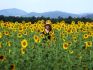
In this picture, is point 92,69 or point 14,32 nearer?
point 92,69

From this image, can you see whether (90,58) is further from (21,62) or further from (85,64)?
(21,62)

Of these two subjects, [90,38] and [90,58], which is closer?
[90,58]

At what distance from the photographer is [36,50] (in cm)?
838

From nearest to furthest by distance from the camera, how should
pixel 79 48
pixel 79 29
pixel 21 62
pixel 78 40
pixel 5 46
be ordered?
pixel 21 62 < pixel 5 46 < pixel 79 48 < pixel 78 40 < pixel 79 29

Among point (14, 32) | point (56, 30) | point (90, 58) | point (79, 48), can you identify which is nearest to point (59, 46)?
point (79, 48)

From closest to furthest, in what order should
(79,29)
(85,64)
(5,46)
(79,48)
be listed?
(85,64)
(5,46)
(79,48)
(79,29)

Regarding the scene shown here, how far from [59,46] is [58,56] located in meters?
→ 0.96

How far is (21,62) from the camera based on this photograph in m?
7.46

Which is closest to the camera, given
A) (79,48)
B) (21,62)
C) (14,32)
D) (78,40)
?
(21,62)

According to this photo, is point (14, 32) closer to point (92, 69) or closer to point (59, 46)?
point (59, 46)

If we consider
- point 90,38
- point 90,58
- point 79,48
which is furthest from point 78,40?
point 90,58

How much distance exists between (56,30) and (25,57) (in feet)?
19.6

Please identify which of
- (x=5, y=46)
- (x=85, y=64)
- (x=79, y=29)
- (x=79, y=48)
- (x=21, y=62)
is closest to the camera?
(x=21, y=62)

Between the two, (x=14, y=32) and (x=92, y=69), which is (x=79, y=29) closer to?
(x=14, y=32)
